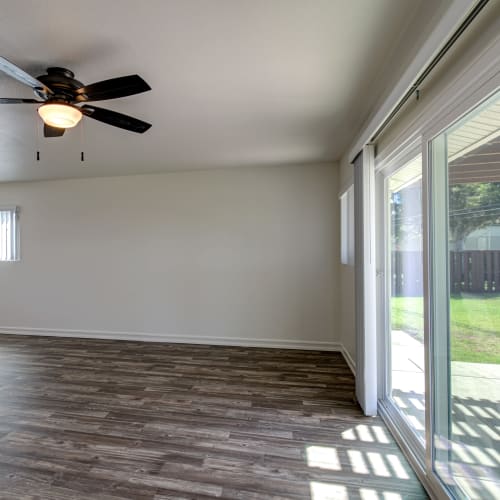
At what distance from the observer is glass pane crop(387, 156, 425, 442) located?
6.06 feet

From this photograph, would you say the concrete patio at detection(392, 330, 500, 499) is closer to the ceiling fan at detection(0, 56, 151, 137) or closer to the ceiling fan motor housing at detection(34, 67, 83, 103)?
the ceiling fan at detection(0, 56, 151, 137)

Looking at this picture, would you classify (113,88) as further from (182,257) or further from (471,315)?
(182,257)

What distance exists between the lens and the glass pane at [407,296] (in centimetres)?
185

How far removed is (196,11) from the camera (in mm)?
1332

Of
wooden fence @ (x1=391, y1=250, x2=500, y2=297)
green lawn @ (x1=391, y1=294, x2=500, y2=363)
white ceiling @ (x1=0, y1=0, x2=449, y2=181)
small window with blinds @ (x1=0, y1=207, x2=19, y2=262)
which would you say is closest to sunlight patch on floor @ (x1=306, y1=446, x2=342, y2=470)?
green lawn @ (x1=391, y1=294, x2=500, y2=363)

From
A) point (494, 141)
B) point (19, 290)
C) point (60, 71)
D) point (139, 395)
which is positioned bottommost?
point (139, 395)

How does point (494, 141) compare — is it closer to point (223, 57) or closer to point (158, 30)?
point (223, 57)

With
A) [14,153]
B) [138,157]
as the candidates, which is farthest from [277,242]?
[14,153]

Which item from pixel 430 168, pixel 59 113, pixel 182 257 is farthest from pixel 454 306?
pixel 182 257

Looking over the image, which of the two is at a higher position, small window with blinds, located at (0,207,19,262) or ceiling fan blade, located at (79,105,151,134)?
ceiling fan blade, located at (79,105,151,134)

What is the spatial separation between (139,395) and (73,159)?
298cm

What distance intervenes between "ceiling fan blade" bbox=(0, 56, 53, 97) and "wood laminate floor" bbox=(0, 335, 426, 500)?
2.27m

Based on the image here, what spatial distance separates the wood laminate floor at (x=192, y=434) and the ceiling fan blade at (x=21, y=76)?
89.5 inches

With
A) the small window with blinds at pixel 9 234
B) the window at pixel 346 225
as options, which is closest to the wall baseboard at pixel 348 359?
→ the window at pixel 346 225
